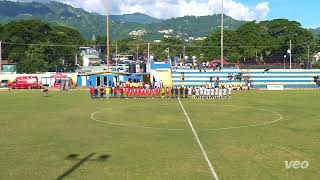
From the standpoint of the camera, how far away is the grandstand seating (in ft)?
213

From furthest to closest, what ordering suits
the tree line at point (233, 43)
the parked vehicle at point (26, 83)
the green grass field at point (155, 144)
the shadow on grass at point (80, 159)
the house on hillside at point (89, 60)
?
1. the house on hillside at point (89, 60)
2. the tree line at point (233, 43)
3. the parked vehicle at point (26, 83)
4. the shadow on grass at point (80, 159)
5. the green grass field at point (155, 144)

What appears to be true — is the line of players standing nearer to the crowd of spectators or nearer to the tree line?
the crowd of spectators

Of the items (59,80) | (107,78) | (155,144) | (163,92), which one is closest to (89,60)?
(59,80)

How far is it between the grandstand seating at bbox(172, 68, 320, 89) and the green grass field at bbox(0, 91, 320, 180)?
3206 cm

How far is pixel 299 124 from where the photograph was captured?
1023 inches

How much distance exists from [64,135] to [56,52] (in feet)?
329

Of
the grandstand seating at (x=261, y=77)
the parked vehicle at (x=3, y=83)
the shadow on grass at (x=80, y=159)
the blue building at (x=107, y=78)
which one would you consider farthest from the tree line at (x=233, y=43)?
the shadow on grass at (x=80, y=159)

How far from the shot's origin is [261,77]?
66750mm

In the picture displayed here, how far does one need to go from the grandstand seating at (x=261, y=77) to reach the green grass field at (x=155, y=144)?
32.1 meters

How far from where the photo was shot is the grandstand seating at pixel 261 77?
65062 millimetres

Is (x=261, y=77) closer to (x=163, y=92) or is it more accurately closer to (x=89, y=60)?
(x=163, y=92)

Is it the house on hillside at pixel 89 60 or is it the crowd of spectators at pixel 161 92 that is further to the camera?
the house on hillside at pixel 89 60

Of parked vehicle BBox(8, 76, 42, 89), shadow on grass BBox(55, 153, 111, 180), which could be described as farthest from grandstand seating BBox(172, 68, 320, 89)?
shadow on grass BBox(55, 153, 111, 180)

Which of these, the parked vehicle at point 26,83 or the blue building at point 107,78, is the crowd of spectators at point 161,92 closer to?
the blue building at point 107,78
